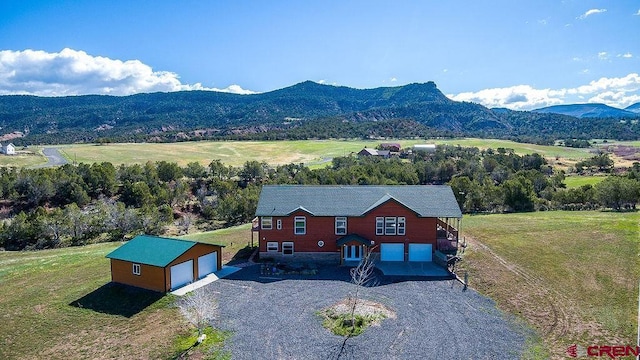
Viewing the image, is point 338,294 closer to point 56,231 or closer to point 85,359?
point 85,359

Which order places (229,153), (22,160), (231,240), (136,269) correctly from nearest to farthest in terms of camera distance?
(136,269) → (231,240) → (22,160) → (229,153)

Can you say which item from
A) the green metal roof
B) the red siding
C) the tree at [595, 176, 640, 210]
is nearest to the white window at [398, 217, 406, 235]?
the red siding

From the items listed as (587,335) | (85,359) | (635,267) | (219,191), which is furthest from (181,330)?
(219,191)

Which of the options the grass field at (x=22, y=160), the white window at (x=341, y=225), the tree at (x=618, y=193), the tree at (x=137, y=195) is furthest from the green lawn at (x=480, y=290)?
the grass field at (x=22, y=160)

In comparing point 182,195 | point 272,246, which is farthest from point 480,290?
point 182,195

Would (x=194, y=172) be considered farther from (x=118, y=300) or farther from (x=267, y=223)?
(x=118, y=300)

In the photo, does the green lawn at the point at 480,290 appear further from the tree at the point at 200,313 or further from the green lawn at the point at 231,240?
the tree at the point at 200,313

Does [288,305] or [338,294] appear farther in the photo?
[338,294]
